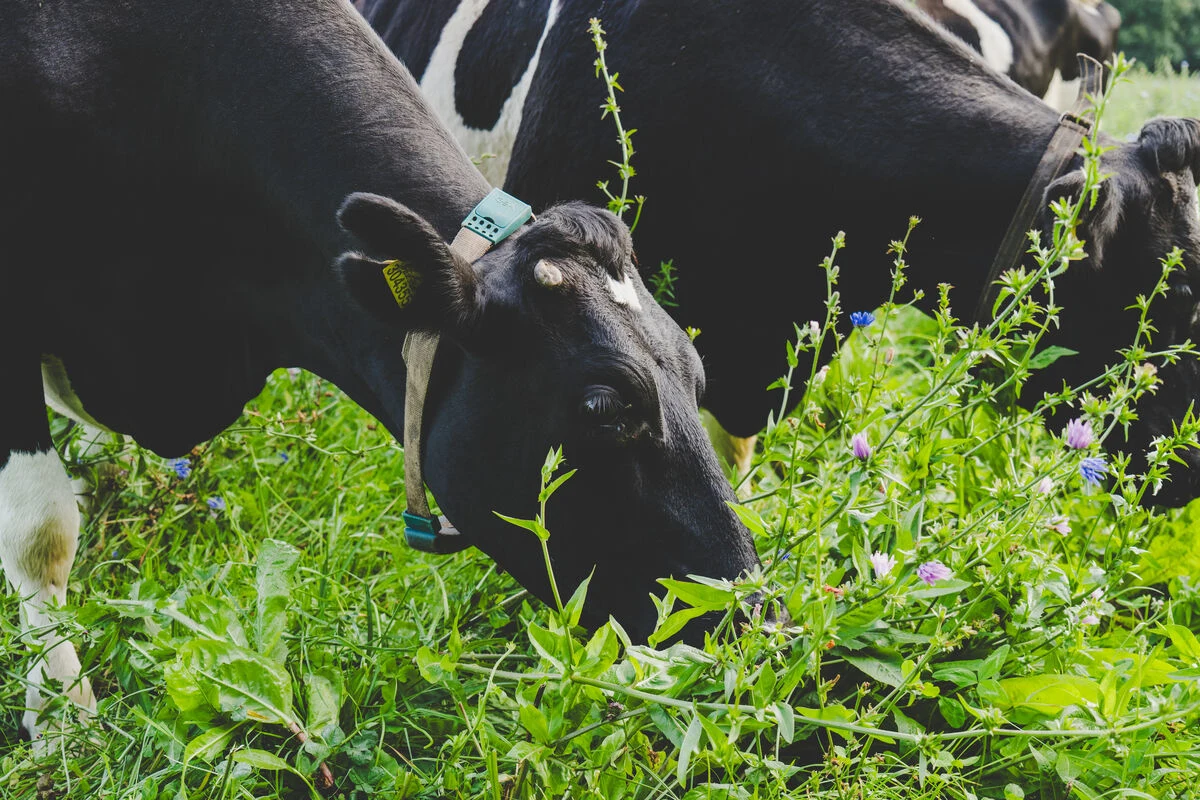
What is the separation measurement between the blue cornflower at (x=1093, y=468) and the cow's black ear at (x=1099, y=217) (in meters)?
0.88

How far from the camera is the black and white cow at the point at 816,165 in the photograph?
10.3 ft

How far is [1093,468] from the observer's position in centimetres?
220

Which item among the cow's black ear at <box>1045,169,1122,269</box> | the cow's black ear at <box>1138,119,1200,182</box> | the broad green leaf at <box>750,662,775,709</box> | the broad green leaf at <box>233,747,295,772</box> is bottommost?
the broad green leaf at <box>233,747,295,772</box>

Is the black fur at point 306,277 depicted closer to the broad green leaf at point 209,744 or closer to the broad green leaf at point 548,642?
the broad green leaf at point 548,642

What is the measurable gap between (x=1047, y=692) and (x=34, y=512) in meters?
2.49

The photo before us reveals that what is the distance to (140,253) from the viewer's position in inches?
110

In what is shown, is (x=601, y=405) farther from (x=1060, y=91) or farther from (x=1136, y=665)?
(x=1060, y=91)

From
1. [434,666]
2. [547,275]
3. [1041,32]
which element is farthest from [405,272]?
[1041,32]

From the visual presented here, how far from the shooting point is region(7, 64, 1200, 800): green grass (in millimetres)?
1866

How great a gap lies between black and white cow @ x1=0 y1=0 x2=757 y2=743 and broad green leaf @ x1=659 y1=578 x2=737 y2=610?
1.03 feet

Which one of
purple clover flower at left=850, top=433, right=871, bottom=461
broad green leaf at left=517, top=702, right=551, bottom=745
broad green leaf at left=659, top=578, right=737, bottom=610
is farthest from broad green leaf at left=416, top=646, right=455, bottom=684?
purple clover flower at left=850, top=433, right=871, bottom=461

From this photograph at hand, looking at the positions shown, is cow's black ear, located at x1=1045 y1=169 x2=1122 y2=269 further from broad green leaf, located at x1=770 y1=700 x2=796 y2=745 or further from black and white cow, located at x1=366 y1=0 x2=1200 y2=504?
broad green leaf, located at x1=770 y1=700 x2=796 y2=745

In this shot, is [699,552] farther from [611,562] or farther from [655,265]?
[655,265]

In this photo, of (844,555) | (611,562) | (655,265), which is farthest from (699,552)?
(655,265)
